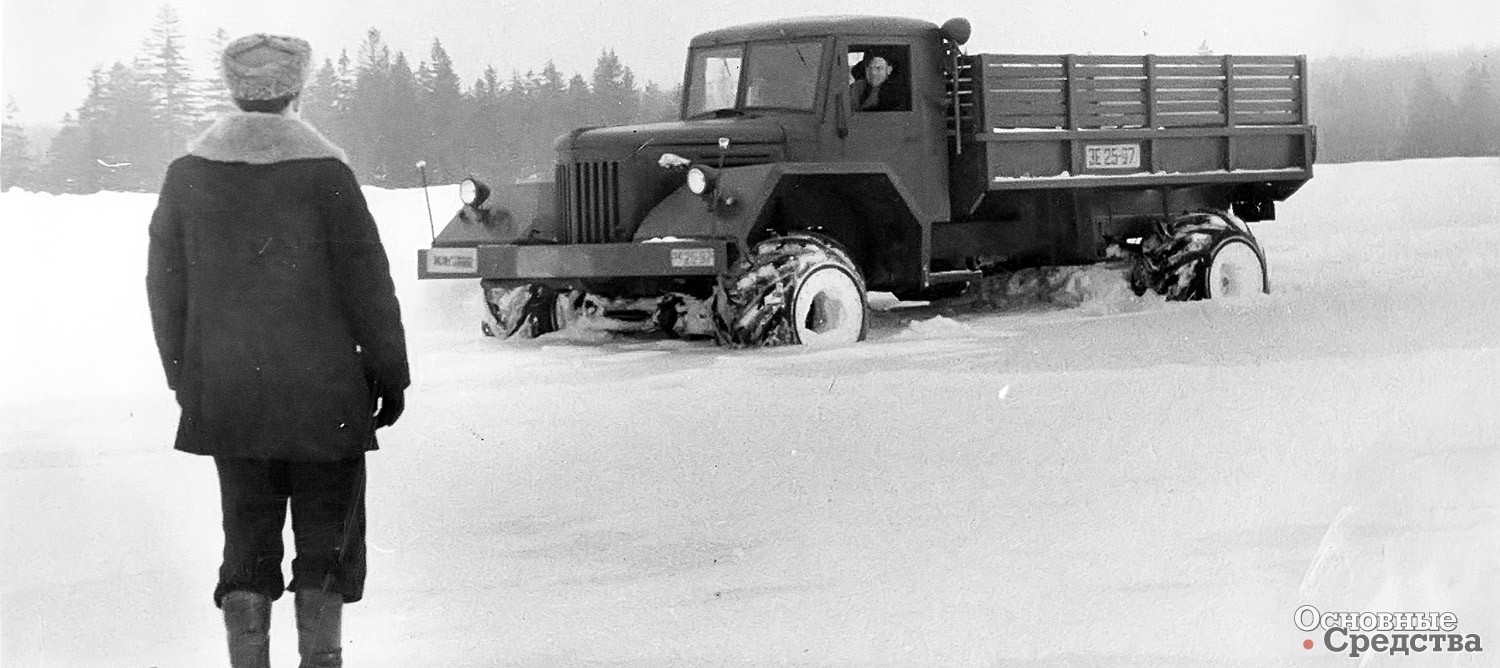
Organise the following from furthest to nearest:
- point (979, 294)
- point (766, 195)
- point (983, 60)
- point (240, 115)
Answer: point (979, 294)
point (983, 60)
point (766, 195)
point (240, 115)

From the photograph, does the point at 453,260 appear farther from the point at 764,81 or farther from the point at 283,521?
the point at 283,521

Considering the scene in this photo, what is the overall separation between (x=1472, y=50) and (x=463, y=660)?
12.3 feet

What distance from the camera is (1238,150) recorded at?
8.63 metres

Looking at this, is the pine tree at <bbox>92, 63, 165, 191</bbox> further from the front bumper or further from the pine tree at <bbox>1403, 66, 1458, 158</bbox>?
the pine tree at <bbox>1403, 66, 1458, 158</bbox>

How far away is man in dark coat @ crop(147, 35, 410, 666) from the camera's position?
3.56 m

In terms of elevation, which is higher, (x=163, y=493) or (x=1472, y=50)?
(x=1472, y=50)

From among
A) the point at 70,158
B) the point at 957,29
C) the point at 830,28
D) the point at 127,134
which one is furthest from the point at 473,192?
the point at 127,134

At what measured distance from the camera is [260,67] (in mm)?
3549

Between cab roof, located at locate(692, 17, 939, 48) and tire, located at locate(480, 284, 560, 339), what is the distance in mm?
1341

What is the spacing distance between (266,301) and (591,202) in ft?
12.2

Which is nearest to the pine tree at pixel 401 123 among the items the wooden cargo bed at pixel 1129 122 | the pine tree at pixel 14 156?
the pine tree at pixel 14 156

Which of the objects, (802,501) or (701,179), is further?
(701,179)

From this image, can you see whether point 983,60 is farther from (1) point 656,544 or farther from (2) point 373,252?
(2) point 373,252

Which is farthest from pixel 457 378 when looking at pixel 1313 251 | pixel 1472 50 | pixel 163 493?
pixel 1313 251
